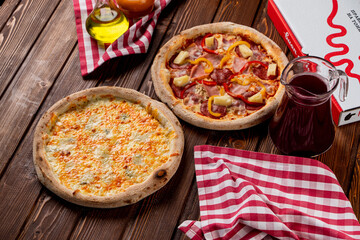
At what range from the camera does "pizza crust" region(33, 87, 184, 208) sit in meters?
1.84

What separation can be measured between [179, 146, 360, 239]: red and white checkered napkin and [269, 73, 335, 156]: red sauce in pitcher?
0.07m

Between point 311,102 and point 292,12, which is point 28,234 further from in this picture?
point 292,12

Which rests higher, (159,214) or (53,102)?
(53,102)

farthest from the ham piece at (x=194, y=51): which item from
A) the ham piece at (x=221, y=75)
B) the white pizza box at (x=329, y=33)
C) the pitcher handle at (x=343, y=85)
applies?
the pitcher handle at (x=343, y=85)

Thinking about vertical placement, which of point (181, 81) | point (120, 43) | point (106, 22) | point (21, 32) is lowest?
point (181, 81)

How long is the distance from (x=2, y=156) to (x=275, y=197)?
4.02ft

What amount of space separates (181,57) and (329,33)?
73 cm

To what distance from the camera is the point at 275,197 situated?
6.03 feet

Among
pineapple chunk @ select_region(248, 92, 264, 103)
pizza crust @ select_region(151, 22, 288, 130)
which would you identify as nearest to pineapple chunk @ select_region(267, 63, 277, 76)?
pizza crust @ select_region(151, 22, 288, 130)

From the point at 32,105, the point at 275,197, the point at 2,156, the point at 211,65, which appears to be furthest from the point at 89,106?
the point at 275,197

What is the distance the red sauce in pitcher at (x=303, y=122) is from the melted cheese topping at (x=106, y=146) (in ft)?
1.58

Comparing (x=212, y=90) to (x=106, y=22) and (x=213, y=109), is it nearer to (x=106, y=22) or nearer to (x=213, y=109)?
(x=213, y=109)

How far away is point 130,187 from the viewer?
186 centimetres

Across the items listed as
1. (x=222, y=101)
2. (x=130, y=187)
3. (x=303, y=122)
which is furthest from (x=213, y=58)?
(x=130, y=187)
